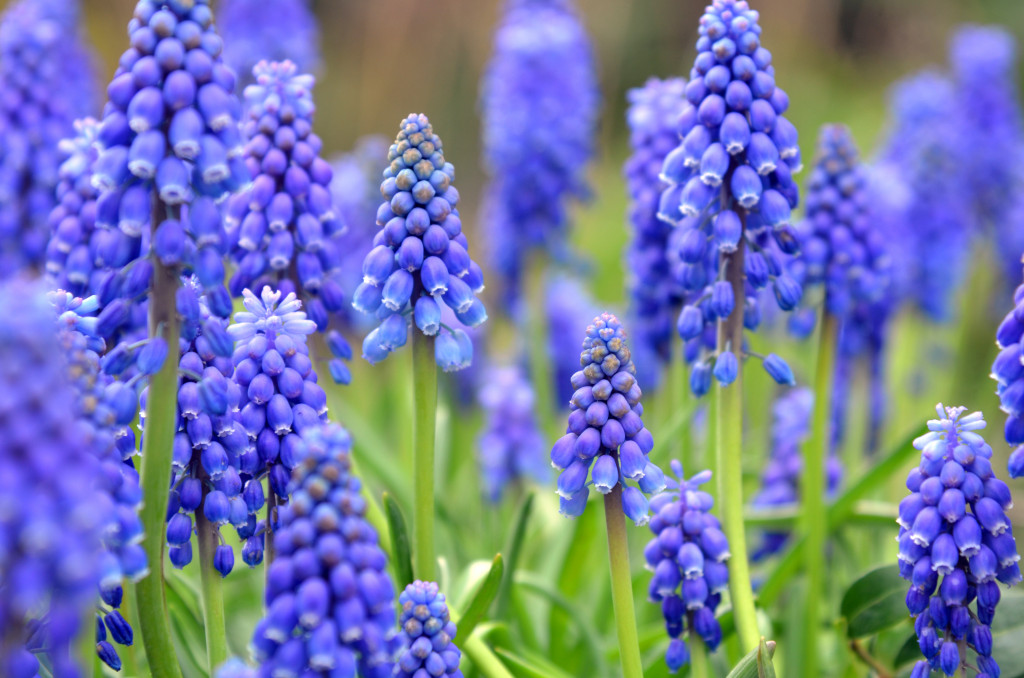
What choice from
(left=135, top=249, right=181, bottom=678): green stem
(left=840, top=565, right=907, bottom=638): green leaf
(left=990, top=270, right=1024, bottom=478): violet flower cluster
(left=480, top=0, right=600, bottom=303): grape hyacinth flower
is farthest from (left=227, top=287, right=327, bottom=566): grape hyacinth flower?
(left=480, top=0, right=600, bottom=303): grape hyacinth flower

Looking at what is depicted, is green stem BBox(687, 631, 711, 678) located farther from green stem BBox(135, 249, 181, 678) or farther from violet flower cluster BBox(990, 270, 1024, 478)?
green stem BBox(135, 249, 181, 678)

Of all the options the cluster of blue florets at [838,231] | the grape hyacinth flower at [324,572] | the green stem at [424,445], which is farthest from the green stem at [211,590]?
the cluster of blue florets at [838,231]

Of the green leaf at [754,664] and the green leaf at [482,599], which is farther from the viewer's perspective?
the green leaf at [482,599]

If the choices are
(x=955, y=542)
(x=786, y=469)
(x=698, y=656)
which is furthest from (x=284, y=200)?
(x=786, y=469)

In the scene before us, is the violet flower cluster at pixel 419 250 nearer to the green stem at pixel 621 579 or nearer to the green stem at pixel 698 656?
the green stem at pixel 621 579

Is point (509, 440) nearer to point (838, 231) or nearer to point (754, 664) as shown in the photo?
point (838, 231)

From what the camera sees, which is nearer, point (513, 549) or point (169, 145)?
point (169, 145)
